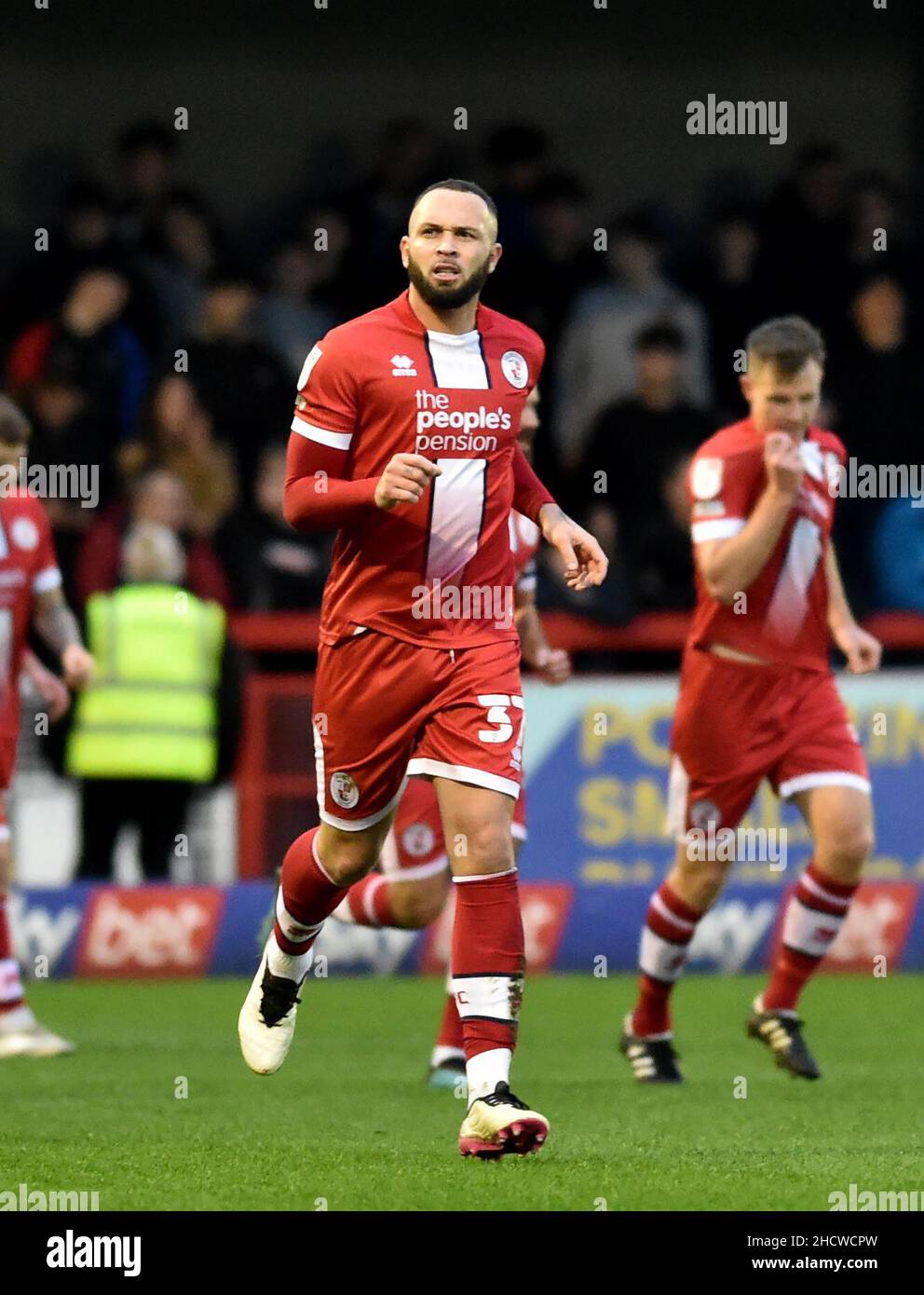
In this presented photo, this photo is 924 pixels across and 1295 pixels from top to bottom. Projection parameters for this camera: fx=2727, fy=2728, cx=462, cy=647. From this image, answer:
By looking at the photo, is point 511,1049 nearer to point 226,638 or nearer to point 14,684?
point 14,684

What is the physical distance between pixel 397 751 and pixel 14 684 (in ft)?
12.3

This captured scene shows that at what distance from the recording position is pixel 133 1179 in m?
6.62

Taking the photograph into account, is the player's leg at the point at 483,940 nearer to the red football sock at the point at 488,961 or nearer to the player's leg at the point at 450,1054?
the red football sock at the point at 488,961

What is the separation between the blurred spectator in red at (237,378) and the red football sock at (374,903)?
649 cm

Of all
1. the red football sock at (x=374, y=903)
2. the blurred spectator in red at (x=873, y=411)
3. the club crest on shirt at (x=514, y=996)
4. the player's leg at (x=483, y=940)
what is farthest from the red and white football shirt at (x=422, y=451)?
the blurred spectator in red at (x=873, y=411)

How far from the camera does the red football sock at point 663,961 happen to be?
9.30 m

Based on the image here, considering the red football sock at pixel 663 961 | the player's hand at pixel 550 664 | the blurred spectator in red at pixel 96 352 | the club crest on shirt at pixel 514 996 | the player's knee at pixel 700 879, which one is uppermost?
the blurred spectator in red at pixel 96 352

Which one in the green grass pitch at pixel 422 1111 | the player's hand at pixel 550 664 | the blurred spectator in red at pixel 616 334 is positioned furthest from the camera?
the blurred spectator in red at pixel 616 334

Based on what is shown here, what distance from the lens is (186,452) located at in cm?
1486

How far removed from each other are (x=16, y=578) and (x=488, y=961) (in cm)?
425

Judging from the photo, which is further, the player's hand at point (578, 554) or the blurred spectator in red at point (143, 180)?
the blurred spectator in red at point (143, 180)

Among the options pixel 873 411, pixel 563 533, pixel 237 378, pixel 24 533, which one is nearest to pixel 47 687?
pixel 24 533

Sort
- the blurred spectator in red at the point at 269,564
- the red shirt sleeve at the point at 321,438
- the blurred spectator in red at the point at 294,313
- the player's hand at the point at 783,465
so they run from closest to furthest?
1. the red shirt sleeve at the point at 321,438
2. the player's hand at the point at 783,465
3. the blurred spectator in red at the point at 269,564
4. the blurred spectator in red at the point at 294,313

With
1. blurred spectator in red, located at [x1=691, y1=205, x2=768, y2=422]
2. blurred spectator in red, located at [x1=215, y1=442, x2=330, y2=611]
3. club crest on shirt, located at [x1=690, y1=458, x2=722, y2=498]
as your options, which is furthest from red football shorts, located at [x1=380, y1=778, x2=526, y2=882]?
blurred spectator in red, located at [x1=691, y1=205, x2=768, y2=422]
